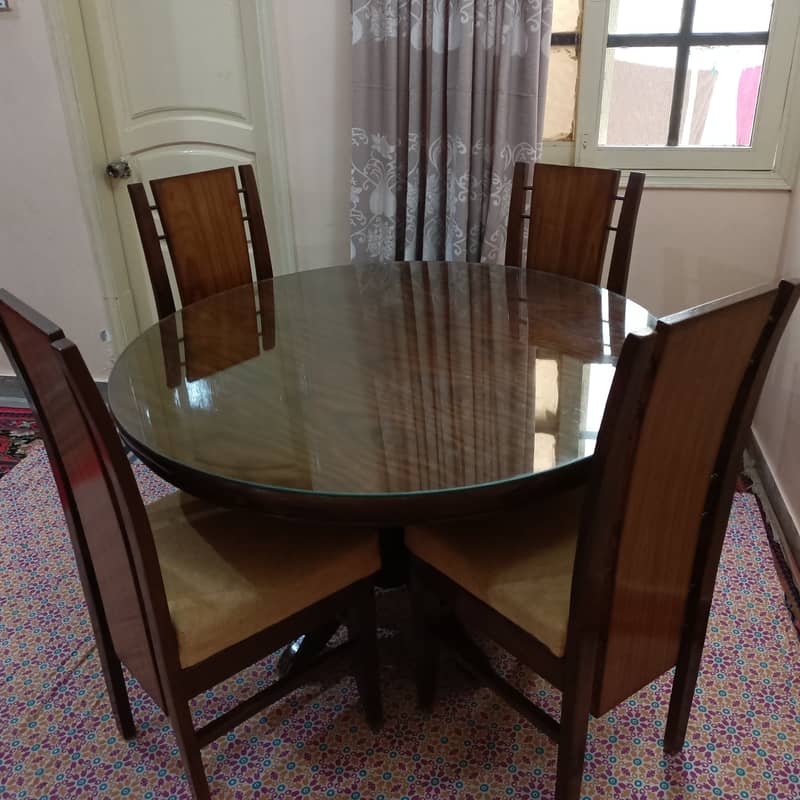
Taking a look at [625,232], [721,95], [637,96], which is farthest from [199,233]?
[721,95]

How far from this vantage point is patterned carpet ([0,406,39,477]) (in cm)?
262

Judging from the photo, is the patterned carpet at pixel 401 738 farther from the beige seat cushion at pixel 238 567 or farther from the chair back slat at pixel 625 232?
the chair back slat at pixel 625 232

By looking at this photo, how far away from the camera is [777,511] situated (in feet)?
7.12

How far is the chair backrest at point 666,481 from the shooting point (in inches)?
35.8

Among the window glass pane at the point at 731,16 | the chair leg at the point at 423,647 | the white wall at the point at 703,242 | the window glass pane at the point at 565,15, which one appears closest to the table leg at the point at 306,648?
the chair leg at the point at 423,647

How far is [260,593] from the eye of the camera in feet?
3.95

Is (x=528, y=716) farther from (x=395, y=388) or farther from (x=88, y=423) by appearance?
(x=88, y=423)

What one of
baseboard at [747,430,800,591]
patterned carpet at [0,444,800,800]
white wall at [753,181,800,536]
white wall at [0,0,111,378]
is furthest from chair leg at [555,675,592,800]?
white wall at [0,0,111,378]

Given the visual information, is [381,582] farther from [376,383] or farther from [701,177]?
[701,177]

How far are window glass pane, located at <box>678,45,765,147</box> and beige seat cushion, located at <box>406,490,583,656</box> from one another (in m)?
1.72

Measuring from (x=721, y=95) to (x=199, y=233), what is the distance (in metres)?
1.81

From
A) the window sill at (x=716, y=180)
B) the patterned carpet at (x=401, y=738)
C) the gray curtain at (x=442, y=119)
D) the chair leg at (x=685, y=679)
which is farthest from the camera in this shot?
the window sill at (x=716, y=180)

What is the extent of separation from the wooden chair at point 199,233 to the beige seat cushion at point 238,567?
815 millimetres

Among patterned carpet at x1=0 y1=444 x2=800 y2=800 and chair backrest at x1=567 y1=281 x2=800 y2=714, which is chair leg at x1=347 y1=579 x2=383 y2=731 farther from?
chair backrest at x1=567 y1=281 x2=800 y2=714
